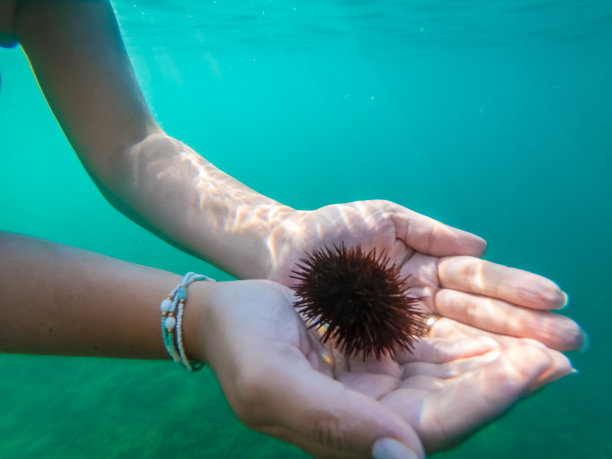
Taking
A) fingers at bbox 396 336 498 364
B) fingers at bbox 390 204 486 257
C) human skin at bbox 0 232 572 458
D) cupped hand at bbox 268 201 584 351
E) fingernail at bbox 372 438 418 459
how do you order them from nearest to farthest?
fingernail at bbox 372 438 418 459
human skin at bbox 0 232 572 458
fingers at bbox 396 336 498 364
cupped hand at bbox 268 201 584 351
fingers at bbox 390 204 486 257

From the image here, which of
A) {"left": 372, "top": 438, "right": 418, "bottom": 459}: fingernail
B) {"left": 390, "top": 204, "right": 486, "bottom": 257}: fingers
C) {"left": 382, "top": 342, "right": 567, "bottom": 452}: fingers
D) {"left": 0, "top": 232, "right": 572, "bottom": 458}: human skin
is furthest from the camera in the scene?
{"left": 390, "top": 204, "right": 486, "bottom": 257}: fingers

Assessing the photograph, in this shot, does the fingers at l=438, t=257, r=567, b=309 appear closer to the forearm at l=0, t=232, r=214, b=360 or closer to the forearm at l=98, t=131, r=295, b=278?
the forearm at l=98, t=131, r=295, b=278

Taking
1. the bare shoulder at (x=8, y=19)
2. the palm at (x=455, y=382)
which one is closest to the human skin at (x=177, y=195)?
the bare shoulder at (x=8, y=19)

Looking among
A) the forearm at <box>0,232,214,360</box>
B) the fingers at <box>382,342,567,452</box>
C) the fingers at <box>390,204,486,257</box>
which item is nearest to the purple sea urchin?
the fingers at <box>382,342,567,452</box>

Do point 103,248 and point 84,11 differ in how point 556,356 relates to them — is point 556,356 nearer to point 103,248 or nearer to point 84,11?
point 84,11

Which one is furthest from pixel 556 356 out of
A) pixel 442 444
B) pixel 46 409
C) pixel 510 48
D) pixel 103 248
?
pixel 510 48

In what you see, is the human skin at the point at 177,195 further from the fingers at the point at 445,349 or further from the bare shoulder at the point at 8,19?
the fingers at the point at 445,349
